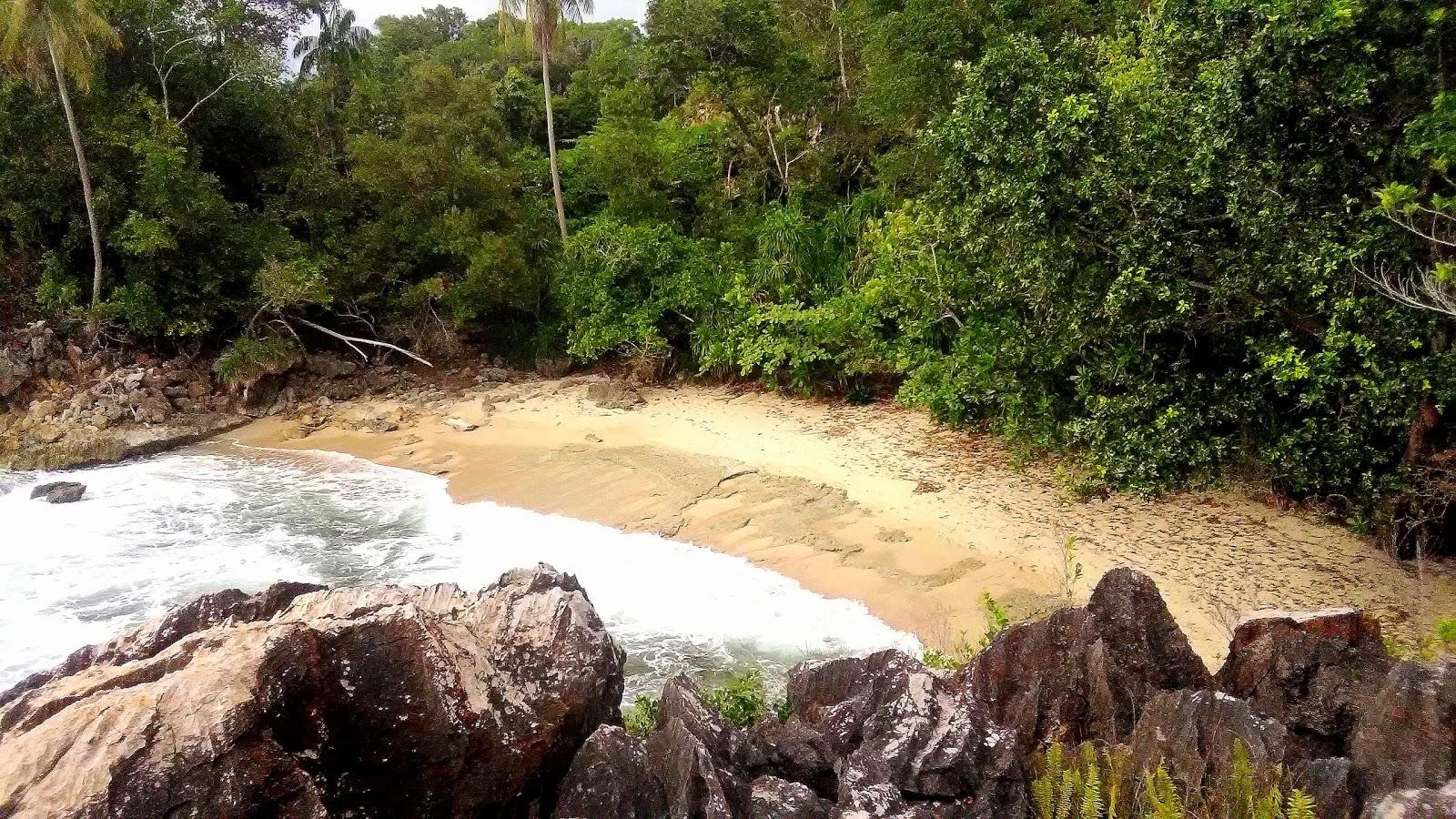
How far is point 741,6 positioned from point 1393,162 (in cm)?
1412

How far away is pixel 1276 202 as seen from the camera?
859 cm

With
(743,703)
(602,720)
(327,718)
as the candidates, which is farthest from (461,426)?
(327,718)

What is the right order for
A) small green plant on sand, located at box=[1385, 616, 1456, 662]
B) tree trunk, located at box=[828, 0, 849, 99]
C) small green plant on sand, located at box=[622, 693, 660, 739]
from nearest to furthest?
1. small green plant on sand, located at box=[1385, 616, 1456, 662]
2. small green plant on sand, located at box=[622, 693, 660, 739]
3. tree trunk, located at box=[828, 0, 849, 99]

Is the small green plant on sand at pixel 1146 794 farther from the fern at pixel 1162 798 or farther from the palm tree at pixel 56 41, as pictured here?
the palm tree at pixel 56 41

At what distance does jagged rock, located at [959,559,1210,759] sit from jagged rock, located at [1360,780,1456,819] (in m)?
1.78

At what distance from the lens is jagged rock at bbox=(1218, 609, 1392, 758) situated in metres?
5.04

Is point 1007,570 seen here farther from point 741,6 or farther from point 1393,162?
point 741,6

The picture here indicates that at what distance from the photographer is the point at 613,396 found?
54.4 feet

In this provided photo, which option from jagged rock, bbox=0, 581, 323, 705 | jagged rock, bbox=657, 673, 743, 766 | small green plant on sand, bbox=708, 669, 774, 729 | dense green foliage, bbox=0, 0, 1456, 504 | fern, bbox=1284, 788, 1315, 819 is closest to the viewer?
fern, bbox=1284, 788, 1315, 819

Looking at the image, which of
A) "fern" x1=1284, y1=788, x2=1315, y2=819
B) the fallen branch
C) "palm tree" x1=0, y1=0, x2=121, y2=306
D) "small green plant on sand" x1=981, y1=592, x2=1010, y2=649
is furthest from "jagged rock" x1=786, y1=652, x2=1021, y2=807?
"palm tree" x1=0, y1=0, x2=121, y2=306

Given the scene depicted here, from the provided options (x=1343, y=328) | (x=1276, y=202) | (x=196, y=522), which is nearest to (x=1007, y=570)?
(x=1343, y=328)

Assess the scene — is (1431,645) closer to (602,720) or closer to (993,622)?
(993,622)

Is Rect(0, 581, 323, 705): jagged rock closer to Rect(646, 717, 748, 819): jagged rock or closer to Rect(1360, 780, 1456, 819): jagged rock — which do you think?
Rect(646, 717, 748, 819): jagged rock

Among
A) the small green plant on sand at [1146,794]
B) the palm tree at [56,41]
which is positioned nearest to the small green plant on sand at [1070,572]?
the small green plant on sand at [1146,794]
